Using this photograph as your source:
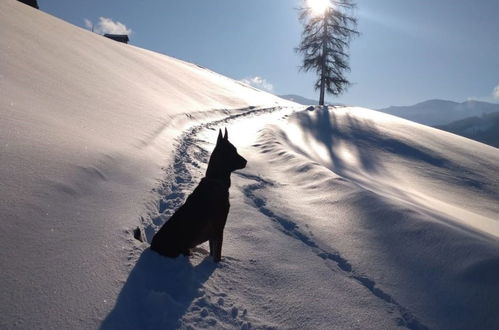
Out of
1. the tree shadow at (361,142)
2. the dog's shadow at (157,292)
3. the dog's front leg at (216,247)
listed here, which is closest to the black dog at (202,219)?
the dog's front leg at (216,247)

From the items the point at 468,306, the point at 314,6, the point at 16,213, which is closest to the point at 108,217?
the point at 16,213

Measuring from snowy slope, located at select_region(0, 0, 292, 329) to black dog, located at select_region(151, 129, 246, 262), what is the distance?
0.44m

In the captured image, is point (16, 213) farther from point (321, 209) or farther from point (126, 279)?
point (321, 209)

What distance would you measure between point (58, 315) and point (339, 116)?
18734 millimetres

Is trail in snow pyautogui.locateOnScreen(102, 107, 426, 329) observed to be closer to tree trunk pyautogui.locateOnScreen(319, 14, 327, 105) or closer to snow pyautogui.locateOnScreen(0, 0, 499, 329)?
snow pyautogui.locateOnScreen(0, 0, 499, 329)

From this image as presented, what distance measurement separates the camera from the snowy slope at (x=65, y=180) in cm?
233

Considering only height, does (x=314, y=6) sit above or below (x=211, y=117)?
above

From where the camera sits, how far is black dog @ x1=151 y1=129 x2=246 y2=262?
312cm

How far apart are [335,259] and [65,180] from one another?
3.36 metres

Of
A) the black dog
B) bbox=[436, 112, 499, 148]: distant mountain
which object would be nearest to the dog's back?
the black dog

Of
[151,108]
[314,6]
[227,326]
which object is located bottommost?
[227,326]

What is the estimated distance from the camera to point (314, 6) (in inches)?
1049

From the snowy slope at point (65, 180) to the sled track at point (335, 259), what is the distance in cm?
177

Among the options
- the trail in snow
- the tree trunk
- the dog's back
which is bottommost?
the trail in snow
